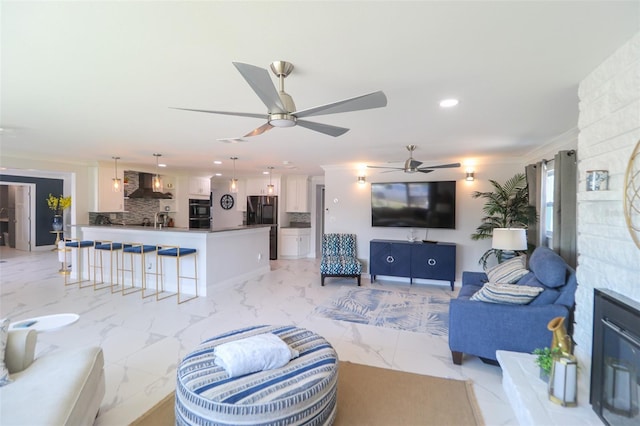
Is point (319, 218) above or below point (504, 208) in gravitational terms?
below

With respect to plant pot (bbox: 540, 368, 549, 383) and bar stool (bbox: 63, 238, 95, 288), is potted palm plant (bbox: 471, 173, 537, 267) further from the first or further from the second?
bar stool (bbox: 63, 238, 95, 288)

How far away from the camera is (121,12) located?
146 centimetres

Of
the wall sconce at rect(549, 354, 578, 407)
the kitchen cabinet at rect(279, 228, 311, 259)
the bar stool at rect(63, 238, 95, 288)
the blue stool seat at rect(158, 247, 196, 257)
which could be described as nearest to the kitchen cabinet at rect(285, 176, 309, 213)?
the kitchen cabinet at rect(279, 228, 311, 259)

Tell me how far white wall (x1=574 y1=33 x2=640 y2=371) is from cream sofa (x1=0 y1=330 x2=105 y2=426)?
303 cm

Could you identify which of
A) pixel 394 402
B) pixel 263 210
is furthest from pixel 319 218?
pixel 394 402

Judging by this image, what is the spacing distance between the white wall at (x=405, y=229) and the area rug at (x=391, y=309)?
1.27 meters

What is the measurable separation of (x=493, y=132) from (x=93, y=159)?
22.7ft

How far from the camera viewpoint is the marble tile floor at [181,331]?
2435mm

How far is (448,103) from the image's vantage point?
2.64m

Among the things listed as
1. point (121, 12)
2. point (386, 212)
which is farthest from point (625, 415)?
point (386, 212)

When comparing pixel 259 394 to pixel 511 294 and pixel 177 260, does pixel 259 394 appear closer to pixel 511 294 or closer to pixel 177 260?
pixel 511 294

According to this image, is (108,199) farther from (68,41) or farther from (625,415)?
(625,415)

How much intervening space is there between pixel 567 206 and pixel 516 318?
145cm

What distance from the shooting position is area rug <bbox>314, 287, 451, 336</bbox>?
149 inches
